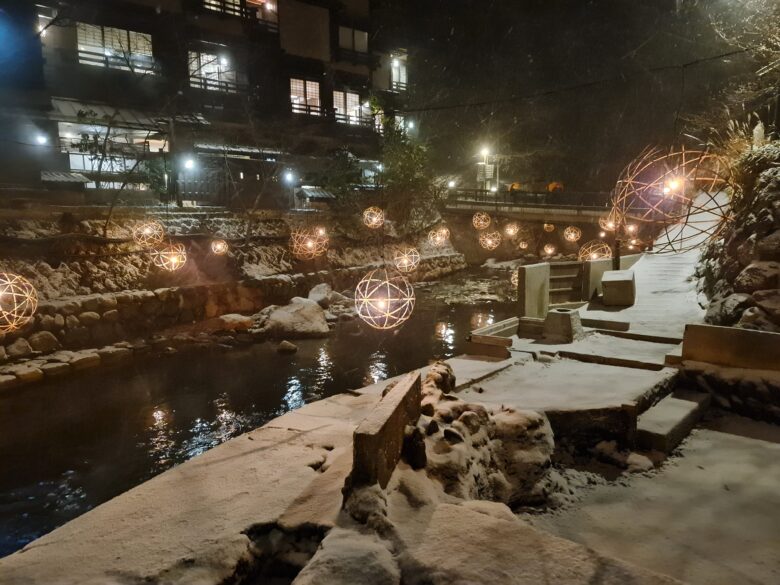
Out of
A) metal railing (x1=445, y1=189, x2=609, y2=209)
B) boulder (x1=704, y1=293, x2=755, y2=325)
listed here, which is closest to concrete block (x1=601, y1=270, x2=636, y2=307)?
boulder (x1=704, y1=293, x2=755, y2=325)

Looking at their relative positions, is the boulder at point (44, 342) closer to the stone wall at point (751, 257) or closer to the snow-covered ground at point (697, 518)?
the snow-covered ground at point (697, 518)

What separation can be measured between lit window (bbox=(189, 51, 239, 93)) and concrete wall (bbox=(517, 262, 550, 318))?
2294 centimetres

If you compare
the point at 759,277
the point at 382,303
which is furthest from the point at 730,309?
the point at 382,303

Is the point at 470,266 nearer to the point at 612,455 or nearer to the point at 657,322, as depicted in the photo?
the point at 657,322

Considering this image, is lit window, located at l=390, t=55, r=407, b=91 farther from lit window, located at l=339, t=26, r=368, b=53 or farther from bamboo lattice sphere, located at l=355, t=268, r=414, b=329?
bamboo lattice sphere, located at l=355, t=268, r=414, b=329

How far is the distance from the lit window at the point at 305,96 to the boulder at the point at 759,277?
92.8ft

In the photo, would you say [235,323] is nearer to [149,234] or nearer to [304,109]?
[149,234]

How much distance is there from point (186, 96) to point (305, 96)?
8735mm

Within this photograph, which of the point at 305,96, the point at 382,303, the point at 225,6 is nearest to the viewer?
the point at 382,303

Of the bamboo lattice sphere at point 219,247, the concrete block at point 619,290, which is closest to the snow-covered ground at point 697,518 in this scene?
the concrete block at point 619,290

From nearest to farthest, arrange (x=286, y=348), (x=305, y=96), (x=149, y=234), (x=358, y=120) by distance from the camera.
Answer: (x=286, y=348) → (x=149, y=234) → (x=305, y=96) → (x=358, y=120)

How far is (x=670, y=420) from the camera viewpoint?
7996 millimetres

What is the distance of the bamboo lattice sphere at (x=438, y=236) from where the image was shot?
97.1ft

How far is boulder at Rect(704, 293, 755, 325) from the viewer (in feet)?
34.6
